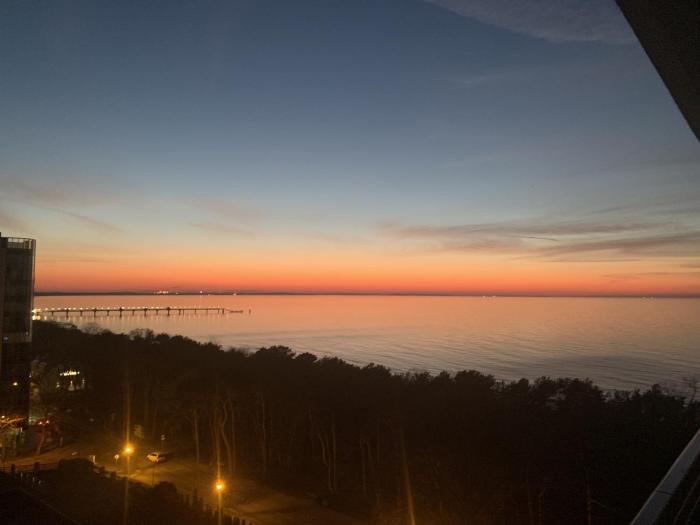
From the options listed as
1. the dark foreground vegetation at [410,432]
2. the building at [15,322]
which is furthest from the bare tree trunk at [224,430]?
the building at [15,322]

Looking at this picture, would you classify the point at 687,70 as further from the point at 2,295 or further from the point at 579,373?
the point at 579,373

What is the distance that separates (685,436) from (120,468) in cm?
1056

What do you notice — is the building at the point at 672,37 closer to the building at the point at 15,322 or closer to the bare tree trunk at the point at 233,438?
the bare tree trunk at the point at 233,438

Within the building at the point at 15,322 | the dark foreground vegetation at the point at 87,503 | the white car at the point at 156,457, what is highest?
the building at the point at 15,322

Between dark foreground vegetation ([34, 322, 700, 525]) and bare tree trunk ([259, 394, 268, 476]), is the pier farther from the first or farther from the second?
bare tree trunk ([259, 394, 268, 476])

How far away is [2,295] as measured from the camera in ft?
37.4

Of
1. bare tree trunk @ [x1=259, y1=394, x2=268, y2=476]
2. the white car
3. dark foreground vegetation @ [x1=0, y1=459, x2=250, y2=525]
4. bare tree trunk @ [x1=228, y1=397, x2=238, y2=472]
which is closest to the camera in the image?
dark foreground vegetation @ [x1=0, y1=459, x2=250, y2=525]

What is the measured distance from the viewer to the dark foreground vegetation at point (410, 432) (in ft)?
24.3

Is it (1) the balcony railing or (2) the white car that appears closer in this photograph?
(1) the balcony railing

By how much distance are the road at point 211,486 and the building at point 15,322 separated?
1677 millimetres

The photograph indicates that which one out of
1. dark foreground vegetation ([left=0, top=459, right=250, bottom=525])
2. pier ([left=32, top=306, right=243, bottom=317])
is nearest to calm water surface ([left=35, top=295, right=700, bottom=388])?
dark foreground vegetation ([left=0, top=459, right=250, bottom=525])

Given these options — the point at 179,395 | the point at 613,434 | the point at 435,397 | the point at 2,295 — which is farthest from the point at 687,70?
the point at 2,295

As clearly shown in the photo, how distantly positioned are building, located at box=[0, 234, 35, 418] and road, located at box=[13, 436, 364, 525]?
1677 millimetres

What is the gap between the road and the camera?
8.36m
